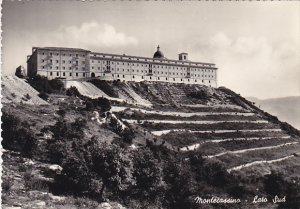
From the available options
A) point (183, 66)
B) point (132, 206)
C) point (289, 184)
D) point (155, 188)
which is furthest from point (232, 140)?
point (183, 66)

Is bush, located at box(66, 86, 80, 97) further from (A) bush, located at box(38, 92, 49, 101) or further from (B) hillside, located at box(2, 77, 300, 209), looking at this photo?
(A) bush, located at box(38, 92, 49, 101)

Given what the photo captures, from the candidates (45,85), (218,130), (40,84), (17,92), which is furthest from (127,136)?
(40,84)

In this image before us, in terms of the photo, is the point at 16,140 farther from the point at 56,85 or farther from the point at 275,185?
the point at 56,85

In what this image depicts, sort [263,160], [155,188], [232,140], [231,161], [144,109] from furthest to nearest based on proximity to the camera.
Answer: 1. [144,109]
2. [232,140]
3. [263,160]
4. [231,161]
5. [155,188]

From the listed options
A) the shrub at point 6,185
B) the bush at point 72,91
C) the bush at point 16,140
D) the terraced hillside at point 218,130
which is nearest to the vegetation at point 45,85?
the bush at point 72,91

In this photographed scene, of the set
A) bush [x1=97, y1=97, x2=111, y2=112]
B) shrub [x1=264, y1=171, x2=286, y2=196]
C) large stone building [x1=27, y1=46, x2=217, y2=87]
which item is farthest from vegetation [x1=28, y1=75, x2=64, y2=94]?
shrub [x1=264, y1=171, x2=286, y2=196]

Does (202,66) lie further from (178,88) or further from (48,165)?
(48,165)
